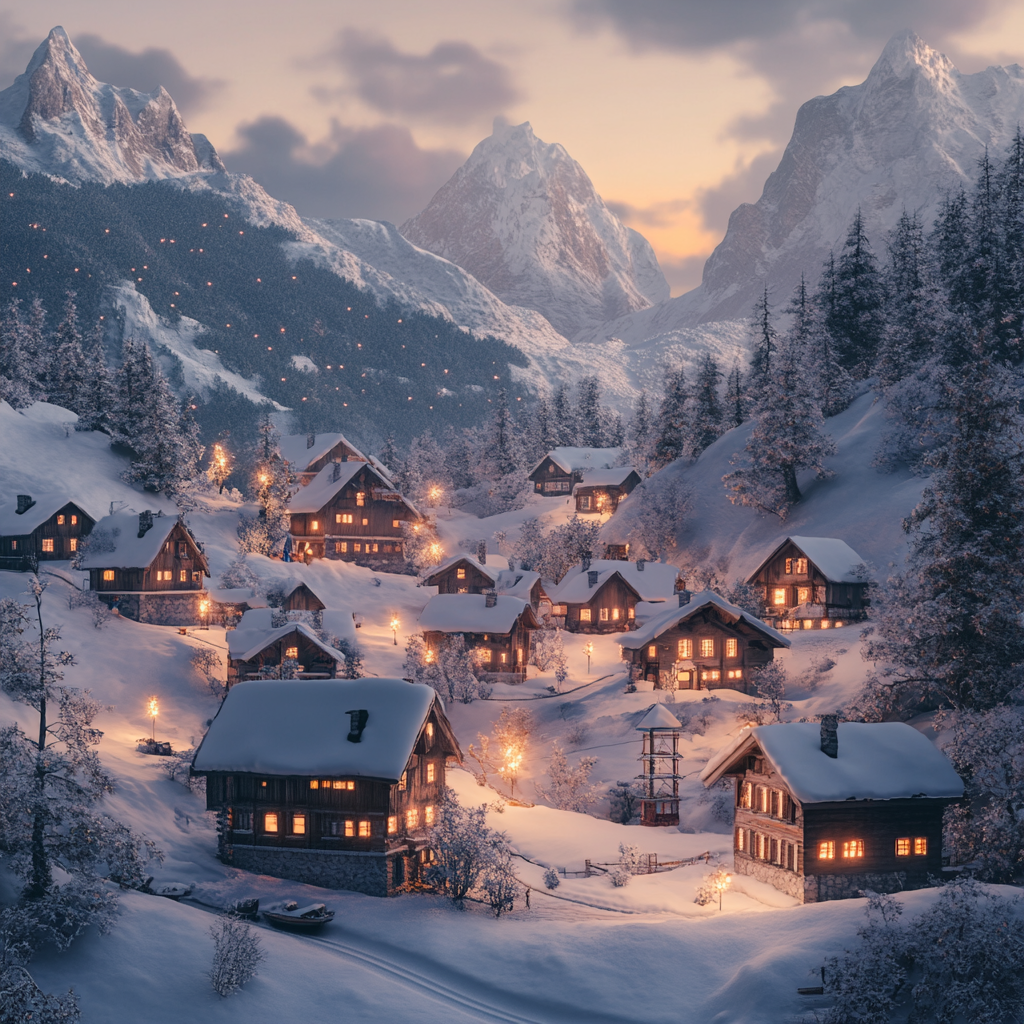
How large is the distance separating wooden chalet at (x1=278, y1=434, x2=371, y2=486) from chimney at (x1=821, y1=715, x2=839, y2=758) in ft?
286

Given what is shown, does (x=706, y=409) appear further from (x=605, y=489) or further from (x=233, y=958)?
(x=233, y=958)

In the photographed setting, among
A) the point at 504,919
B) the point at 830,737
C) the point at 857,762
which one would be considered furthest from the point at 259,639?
the point at 857,762

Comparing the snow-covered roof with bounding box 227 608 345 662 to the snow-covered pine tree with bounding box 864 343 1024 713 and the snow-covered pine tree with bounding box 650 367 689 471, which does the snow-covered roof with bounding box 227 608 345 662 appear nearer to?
the snow-covered pine tree with bounding box 864 343 1024 713

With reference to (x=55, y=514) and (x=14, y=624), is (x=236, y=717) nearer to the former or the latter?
(x=14, y=624)

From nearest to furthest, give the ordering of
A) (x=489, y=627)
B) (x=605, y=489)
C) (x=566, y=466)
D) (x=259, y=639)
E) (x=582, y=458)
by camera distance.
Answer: (x=259, y=639)
(x=489, y=627)
(x=605, y=489)
(x=566, y=466)
(x=582, y=458)

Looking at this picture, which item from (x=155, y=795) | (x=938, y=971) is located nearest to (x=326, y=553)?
(x=155, y=795)

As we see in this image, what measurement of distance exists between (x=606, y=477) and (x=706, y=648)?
57.3m

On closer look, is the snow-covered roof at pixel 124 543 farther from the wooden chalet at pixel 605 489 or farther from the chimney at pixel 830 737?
the wooden chalet at pixel 605 489

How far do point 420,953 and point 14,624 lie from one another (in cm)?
1527

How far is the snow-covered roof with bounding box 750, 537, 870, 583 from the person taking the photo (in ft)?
227

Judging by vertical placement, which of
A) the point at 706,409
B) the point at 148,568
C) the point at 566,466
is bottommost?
the point at 148,568

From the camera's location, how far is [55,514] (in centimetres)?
7638

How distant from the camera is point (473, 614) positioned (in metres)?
76.5

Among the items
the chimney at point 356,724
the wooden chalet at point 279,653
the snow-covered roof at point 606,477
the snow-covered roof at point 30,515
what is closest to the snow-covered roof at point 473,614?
the wooden chalet at point 279,653
